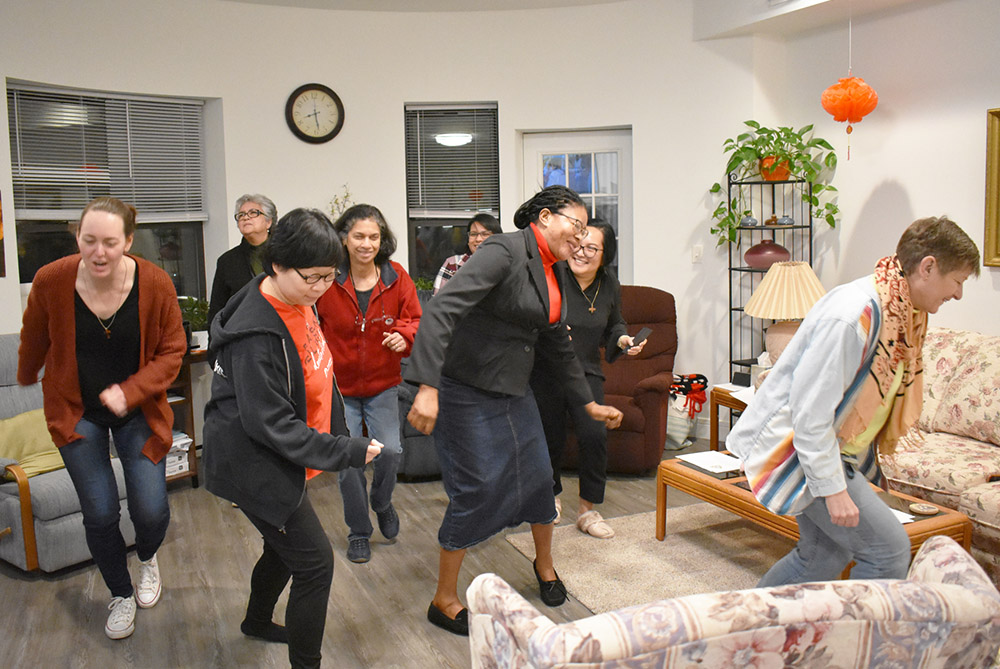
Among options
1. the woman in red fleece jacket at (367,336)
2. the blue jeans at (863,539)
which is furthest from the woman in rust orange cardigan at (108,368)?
the blue jeans at (863,539)

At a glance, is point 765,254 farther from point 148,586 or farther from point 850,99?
point 148,586

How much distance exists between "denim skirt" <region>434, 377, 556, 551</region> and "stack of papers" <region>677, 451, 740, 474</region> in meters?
0.97

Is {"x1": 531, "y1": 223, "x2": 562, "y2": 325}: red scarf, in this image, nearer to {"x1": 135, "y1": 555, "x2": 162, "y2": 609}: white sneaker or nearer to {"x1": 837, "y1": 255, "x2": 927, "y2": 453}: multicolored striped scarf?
{"x1": 837, "y1": 255, "x2": 927, "y2": 453}: multicolored striped scarf

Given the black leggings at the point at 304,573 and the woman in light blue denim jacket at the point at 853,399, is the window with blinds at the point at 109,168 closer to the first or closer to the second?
the black leggings at the point at 304,573

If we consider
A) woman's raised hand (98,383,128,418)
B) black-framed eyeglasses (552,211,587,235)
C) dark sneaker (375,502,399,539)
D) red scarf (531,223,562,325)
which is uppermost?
black-framed eyeglasses (552,211,587,235)

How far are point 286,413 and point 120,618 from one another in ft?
4.41

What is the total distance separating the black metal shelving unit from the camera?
5309 millimetres

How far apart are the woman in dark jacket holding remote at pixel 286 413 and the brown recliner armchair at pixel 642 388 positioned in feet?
7.67

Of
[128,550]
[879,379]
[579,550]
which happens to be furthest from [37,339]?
[879,379]

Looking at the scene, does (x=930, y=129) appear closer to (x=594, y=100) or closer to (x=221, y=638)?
(x=594, y=100)

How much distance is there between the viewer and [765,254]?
16.3 ft

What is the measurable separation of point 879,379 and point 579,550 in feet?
6.05

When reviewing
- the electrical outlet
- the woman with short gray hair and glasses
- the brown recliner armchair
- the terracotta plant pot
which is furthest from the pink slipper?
the terracotta plant pot

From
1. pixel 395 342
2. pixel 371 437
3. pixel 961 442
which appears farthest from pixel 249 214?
pixel 961 442
